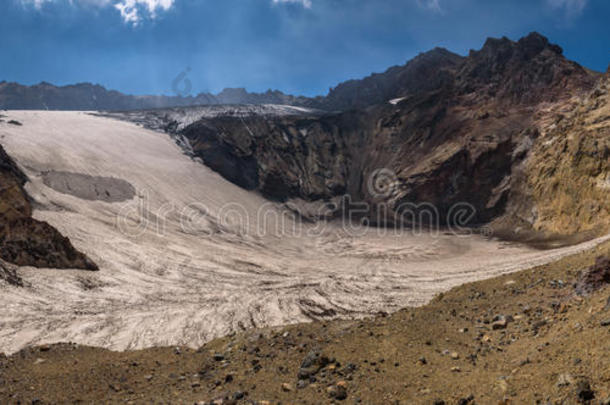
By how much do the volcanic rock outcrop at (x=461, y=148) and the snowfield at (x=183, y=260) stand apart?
184 inches

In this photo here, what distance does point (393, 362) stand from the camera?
4.76 metres

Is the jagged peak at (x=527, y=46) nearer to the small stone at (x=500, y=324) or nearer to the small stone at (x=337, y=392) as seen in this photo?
the small stone at (x=500, y=324)

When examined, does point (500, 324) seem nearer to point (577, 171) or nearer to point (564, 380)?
point (564, 380)

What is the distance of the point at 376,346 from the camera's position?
524 cm

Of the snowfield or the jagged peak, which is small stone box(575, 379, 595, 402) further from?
the jagged peak

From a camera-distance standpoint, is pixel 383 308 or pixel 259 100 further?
pixel 259 100

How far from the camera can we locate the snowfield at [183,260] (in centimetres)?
1110

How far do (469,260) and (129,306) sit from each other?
18.0 m

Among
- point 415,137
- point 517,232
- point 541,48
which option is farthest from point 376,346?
point 541,48

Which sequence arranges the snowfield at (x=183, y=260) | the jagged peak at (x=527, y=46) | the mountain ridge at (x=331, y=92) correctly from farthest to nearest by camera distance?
1. the mountain ridge at (x=331, y=92)
2. the jagged peak at (x=527, y=46)
3. the snowfield at (x=183, y=260)

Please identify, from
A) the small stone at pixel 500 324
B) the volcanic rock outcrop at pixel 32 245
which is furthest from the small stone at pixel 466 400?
the volcanic rock outcrop at pixel 32 245

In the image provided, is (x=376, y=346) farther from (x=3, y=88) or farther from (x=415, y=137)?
(x=3, y=88)

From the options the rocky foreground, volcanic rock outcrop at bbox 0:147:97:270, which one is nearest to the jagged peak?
the rocky foreground

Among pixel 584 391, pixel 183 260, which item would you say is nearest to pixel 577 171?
pixel 183 260
